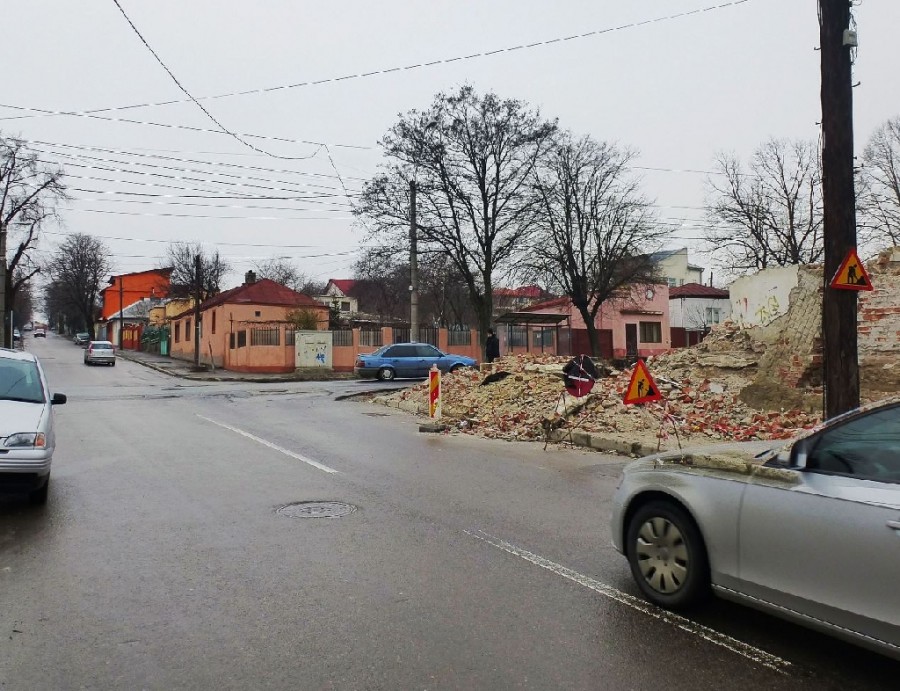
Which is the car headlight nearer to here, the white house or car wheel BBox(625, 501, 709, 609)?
car wheel BBox(625, 501, 709, 609)

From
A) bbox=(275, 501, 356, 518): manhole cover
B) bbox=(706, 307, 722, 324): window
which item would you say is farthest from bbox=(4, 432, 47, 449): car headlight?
bbox=(706, 307, 722, 324): window

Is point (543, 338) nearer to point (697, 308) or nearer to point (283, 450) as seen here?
point (697, 308)

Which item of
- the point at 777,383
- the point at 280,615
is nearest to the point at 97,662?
the point at 280,615

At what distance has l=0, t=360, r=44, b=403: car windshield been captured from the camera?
7715 millimetres

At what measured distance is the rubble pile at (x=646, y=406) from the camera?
38.2ft

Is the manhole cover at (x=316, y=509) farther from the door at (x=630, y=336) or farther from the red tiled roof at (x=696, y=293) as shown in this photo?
the red tiled roof at (x=696, y=293)

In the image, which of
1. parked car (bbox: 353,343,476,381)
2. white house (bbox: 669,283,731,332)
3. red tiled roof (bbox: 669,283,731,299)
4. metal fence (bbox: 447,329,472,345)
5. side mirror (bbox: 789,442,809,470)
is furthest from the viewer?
red tiled roof (bbox: 669,283,731,299)

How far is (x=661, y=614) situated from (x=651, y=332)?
47944 millimetres

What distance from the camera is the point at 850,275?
766cm

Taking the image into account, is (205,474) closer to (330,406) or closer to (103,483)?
(103,483)

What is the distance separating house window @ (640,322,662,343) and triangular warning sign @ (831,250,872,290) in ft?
142

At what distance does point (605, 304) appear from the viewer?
4825 cm

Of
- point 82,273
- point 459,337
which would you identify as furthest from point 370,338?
point 82,273

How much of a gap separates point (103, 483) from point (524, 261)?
29.1 metres
